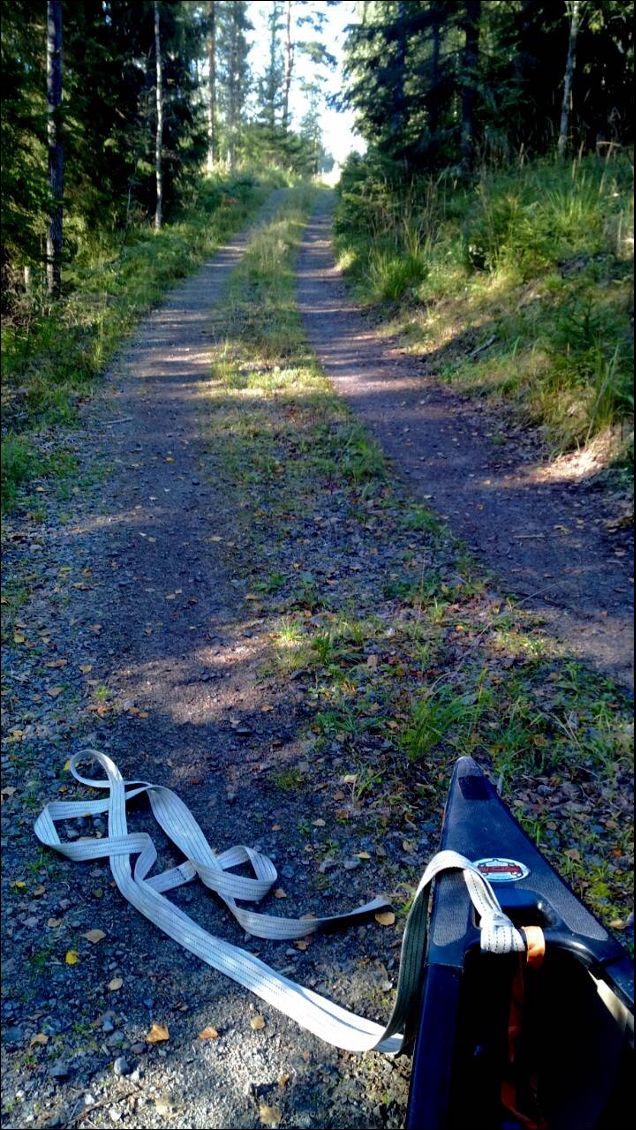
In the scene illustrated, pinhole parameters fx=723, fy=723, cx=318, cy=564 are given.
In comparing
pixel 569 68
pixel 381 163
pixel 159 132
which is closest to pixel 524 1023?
pixel 569 68

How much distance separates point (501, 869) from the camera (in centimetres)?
222

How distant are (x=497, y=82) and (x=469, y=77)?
0.57 metres

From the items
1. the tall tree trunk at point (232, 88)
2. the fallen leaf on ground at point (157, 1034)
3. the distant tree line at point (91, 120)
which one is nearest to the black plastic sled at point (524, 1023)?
the fallen leaf on ground at point (157, 1034)

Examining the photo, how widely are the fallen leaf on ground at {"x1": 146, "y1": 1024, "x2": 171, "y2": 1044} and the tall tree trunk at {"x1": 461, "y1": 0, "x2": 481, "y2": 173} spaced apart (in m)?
15.0

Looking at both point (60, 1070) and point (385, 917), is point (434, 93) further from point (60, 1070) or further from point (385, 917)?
point (60, 1070)

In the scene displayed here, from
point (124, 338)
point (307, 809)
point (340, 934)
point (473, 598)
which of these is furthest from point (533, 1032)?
point (124, 338)

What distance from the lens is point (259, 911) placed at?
2928mm

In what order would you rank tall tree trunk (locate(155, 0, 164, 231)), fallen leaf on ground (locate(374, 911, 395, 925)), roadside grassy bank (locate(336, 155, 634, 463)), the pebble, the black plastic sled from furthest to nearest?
tall tree trunk (locate(155, 0, 164, 231)) → roadside grassy bank (locate(336, 155, 634, 463)) → fallen leaf on ground (locate(374, 911, 395, 925)) → the pebble → the black plastic sled

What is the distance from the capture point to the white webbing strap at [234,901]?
2041 mm

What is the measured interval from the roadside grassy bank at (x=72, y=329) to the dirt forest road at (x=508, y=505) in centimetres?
363

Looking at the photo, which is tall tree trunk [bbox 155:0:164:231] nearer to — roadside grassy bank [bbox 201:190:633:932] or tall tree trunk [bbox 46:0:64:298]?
tall tree trunk [bbox 46:0:64:298]

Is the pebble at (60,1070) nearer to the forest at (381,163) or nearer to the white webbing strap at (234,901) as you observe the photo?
the white webbing strap at (234,901)

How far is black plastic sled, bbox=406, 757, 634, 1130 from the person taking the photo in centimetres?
164

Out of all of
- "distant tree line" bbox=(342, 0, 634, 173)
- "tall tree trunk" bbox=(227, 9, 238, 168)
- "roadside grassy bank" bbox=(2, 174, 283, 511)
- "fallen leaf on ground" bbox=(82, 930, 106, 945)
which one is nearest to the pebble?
"fallen leaf on ground" bbox=(82, 930, 106, 945)
